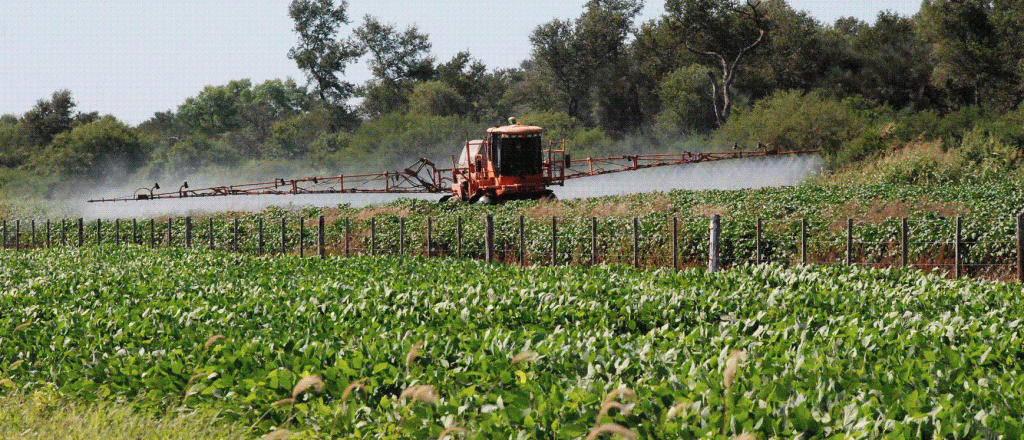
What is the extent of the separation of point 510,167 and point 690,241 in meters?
15.5

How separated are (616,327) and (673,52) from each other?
57631 mm

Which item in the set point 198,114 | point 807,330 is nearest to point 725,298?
point 807,330

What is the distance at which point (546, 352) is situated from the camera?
7.77 m

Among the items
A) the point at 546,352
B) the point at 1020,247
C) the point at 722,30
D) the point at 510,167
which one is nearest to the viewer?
the point at 546,352

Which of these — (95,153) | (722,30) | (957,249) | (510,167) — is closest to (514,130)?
(510,167)

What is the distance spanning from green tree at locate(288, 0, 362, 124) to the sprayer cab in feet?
142

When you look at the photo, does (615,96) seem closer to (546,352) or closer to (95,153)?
(95,153)

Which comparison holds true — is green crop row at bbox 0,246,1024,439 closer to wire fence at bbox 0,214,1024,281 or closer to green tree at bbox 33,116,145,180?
wire fence at bbox 0,214,1024,281

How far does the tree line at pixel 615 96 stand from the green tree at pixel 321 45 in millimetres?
120

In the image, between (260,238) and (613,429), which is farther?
(260,238)

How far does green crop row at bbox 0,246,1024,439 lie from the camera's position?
608 centimetres

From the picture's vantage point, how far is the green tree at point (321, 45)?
79.4 metres

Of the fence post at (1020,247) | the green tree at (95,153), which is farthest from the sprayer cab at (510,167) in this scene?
the green tree at (95,153)

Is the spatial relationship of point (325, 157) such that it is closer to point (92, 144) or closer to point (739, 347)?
point (92, 144)
